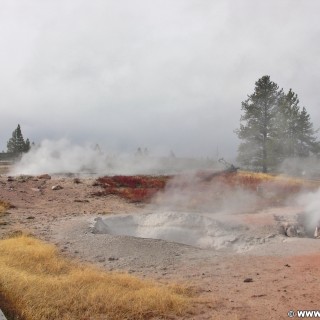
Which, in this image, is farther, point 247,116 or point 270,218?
point 247,116

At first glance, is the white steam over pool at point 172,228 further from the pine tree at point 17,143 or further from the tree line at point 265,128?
the pine tree at point 17,143

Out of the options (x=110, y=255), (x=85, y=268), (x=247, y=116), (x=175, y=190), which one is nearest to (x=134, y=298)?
(x=85, y=268)

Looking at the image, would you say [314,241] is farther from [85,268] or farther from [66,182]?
[66,182]

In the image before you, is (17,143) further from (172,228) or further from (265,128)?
(172,228)

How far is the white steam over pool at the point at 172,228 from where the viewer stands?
2078 centimetres

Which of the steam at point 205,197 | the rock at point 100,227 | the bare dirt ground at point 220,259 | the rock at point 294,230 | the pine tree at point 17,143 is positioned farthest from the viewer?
the pine tree at point 17,143

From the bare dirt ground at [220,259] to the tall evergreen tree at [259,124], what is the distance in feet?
76.5

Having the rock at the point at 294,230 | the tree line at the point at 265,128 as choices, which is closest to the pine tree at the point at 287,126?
the tree line at the point at 265,128

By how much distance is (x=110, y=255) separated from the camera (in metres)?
15.0

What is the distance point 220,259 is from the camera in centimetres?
1484

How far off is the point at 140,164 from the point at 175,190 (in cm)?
2584

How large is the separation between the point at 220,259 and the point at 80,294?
22.1 ft

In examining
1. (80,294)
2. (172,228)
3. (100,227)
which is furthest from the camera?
(172,228)

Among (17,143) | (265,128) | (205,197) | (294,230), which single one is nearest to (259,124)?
(265,128)
